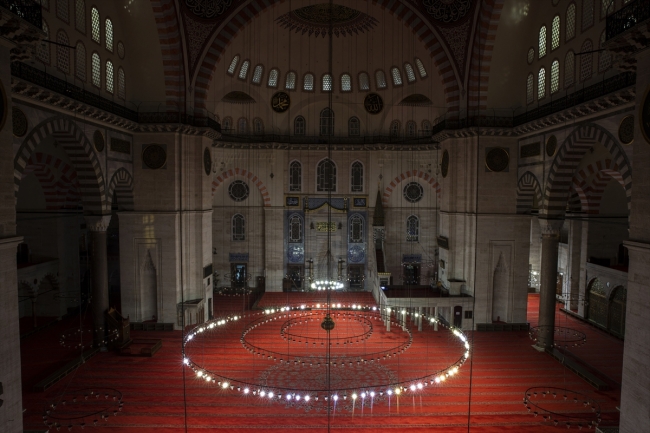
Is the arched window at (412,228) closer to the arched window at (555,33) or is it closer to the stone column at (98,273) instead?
the arched window at (555,33)

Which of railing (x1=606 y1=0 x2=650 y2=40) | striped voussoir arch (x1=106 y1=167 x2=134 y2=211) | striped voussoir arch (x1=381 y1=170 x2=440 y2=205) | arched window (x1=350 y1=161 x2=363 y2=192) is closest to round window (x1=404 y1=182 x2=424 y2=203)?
striped voussoir arch (x1=381 y1=170 x2=440 y2=205)

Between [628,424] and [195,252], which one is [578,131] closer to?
[628,424]

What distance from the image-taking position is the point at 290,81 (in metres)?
17.8

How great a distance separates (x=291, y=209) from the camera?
59.8 feet

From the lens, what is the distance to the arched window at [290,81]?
17703mm

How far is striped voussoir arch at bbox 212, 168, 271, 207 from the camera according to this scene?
17906 mm

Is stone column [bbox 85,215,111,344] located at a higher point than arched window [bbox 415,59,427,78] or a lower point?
lower

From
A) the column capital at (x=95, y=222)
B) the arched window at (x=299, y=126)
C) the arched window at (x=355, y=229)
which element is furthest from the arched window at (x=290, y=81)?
the column capital at (x=95, y=222)

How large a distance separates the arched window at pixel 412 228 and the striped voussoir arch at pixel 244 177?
18.8 ft

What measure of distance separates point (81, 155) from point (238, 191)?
818 centimetres

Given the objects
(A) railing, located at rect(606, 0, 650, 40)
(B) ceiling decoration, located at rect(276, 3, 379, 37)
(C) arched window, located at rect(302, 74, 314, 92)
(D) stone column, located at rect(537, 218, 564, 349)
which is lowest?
(D) stone column, located at rect(537, 218, 564, 349)

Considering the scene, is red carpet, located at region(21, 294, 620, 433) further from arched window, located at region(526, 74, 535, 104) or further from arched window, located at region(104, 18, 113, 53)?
arched window, located at region(104, 18, 113, 53)

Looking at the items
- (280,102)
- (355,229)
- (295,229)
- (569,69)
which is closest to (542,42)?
(569,69)

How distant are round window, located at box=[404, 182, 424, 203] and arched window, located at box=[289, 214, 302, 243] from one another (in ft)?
14.7
